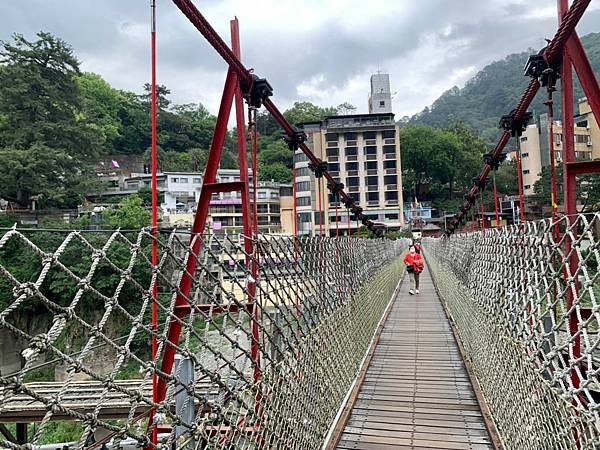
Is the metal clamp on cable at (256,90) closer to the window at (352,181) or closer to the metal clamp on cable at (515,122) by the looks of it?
the metal clamp on cable at (515,122)

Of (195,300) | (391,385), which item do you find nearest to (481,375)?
(391,385)

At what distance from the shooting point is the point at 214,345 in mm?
2307

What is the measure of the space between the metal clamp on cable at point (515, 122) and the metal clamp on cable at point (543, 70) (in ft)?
4.92

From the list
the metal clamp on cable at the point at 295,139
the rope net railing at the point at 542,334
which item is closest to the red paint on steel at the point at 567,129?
the rope net railing at the point at 542,334

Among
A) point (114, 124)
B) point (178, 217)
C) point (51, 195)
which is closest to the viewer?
point (51, 195)

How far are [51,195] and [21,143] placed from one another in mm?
3019

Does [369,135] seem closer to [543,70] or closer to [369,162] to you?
[369,162]

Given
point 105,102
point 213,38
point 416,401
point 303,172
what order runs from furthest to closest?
point 105,102 → point 303,172 → point 416,401 → point 213,38

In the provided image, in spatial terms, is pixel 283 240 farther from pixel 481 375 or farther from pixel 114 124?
pixel 114 124

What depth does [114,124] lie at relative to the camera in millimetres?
33969

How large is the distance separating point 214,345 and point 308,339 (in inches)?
20.5

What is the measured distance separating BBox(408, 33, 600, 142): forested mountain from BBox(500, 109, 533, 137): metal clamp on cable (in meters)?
50.8

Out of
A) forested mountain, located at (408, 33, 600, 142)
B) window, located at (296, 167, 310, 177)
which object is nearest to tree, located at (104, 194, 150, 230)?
window, located at (296, 167, 310, 177)

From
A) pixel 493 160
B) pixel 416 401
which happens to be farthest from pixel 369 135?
pixel 416 401
